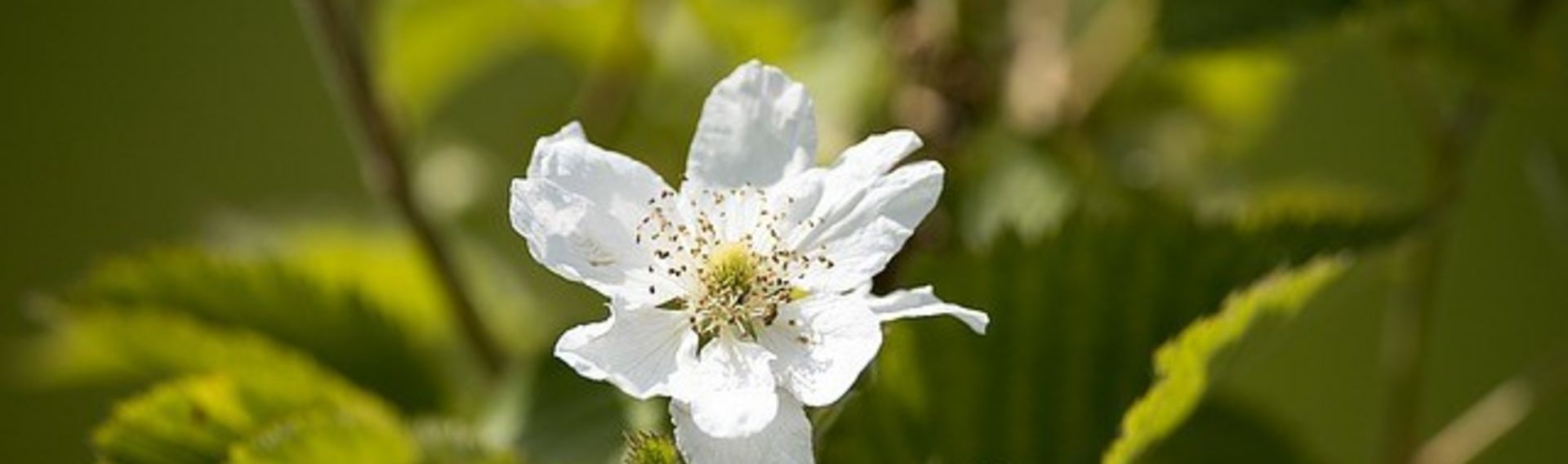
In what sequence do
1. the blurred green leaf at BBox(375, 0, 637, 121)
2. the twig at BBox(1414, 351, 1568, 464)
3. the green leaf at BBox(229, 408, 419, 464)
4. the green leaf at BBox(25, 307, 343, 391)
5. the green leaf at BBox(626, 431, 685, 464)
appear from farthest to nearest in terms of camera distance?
the blurred green leaf at BBox(375, 0, 637, 121) < the twig at BBox(1414, 351, 1568, 464) < the green leaf at BBox(25, 307, 343, 391) < the green leaf at BBox(229, 408, 419, 464) < the green leaf at BBox(626, 431, 685, 464)

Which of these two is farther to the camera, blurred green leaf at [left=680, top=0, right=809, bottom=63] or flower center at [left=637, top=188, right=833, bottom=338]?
blurred green leaf at [left=680, top=0, right=809, bottom=63]

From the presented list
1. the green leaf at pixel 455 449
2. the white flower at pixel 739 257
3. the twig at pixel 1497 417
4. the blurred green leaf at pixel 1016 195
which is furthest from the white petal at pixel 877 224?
the twig at pixel 1497 417

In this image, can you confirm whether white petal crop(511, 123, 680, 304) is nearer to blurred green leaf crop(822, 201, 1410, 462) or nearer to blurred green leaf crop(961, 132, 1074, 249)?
blurred green leaf crop(822, 201, 1410, 462)

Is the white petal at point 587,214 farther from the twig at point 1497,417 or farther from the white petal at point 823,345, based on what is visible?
the twig at point 1497,417

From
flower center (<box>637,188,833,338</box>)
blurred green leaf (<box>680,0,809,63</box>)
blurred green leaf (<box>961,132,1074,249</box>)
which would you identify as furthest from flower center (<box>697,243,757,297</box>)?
blurred green leaf (<box>680,0,809,63</box>)

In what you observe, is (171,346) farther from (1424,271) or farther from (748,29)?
(1424,271)

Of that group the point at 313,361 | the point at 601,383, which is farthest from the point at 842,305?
the point at 313,361
